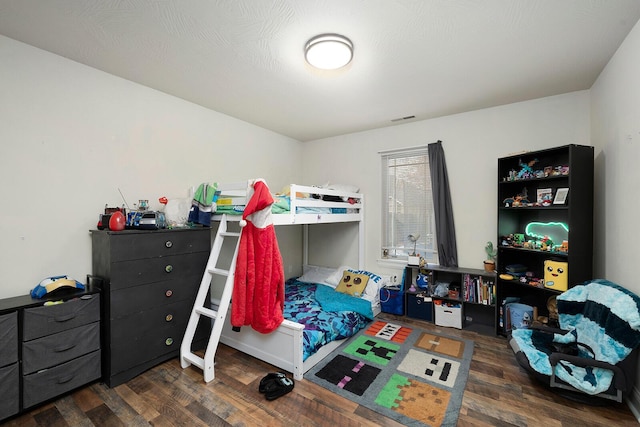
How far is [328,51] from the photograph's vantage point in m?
2.02

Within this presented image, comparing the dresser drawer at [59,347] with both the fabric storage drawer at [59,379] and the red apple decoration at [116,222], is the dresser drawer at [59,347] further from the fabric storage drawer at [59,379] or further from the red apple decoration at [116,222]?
the red apple decoration at [116,222]

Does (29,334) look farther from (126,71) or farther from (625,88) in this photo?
(625,88)

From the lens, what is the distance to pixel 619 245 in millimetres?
2096

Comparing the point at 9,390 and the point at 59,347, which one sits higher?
the point at 59,347

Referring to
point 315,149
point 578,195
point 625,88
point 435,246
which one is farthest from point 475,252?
point 315,149

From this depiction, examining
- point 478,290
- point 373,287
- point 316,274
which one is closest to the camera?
point 478,290

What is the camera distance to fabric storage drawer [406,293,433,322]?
11.0ft

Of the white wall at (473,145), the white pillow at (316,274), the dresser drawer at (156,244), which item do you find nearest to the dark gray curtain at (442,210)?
the white wall at (473,145)

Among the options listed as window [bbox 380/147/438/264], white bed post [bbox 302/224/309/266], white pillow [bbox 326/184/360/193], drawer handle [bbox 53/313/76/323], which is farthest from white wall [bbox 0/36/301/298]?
window [bbox 380/147/438/264]

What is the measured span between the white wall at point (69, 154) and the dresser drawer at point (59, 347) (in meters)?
0.50

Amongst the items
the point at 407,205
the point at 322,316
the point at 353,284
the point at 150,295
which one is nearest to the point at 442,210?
the point at 407,205

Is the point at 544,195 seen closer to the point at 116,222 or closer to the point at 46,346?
the point at 116,222

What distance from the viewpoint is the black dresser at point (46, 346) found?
175 centimetres

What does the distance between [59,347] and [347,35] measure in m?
2.92
